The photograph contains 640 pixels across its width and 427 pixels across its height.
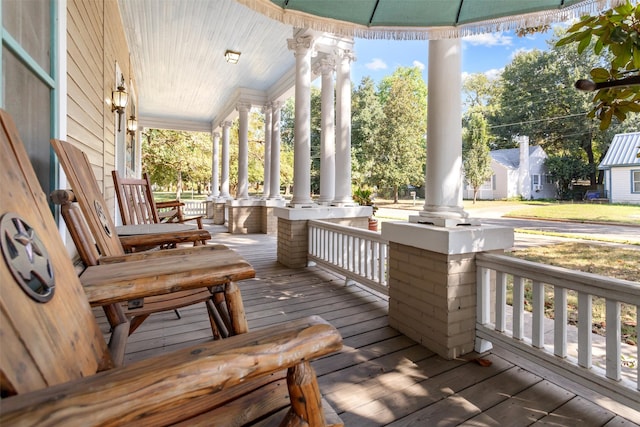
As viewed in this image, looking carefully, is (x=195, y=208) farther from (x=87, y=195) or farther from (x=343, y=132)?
(x=87, y=195)

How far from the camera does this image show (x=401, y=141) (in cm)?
2070

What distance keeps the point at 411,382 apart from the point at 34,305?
1742mm

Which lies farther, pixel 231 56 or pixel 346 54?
pixel 231 56

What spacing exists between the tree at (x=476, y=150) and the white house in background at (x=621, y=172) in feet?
19.2

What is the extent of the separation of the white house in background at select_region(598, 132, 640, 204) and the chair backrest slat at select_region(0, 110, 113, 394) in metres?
13.5

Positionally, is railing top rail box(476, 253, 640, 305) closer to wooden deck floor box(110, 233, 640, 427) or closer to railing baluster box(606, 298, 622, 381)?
railing baluster box(606, 298, 622, 381)

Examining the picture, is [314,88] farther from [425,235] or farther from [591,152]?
[425,235]

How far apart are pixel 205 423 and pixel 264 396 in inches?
6.1

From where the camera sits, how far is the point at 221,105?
1008 centimetres

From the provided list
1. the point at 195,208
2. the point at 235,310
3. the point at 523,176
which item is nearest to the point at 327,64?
the point at 235,310

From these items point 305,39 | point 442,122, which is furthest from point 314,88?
point 442,122

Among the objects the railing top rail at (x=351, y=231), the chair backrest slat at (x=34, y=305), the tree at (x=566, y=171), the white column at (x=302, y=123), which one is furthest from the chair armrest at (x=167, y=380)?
the tree at (x=566, y=171)

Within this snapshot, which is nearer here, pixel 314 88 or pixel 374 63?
pixel 314 88

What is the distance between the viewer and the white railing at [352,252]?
318 cm
